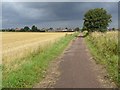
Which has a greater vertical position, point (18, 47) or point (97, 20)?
point (97, 20)

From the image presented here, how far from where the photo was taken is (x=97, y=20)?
7650 cm

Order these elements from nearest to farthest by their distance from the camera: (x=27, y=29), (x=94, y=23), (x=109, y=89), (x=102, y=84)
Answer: (x=109, y=89) → (x=102, y=84) → (x=94, y=23) → (x=27, y=29)

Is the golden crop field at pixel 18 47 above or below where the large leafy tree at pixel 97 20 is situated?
below

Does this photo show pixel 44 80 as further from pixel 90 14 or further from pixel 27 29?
pixel 27 29

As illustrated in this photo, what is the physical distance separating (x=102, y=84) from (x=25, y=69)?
12.8 feet

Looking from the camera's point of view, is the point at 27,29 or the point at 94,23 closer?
the point at 94,23

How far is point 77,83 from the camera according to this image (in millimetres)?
10273

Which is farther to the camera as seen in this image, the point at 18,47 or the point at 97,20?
the point at 97,20

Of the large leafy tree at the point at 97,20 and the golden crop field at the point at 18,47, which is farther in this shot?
the large leafy tree at the point at 97,20

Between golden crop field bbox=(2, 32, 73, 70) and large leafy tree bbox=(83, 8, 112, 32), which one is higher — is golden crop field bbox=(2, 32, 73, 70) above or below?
below

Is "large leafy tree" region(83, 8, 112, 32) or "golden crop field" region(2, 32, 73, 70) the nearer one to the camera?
"golden crop field" region(2, 32, 73, 70)

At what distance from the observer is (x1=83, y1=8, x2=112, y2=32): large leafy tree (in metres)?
75.3

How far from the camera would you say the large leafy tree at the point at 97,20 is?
75.3 m

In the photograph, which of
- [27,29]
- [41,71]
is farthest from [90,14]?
[27,29]
